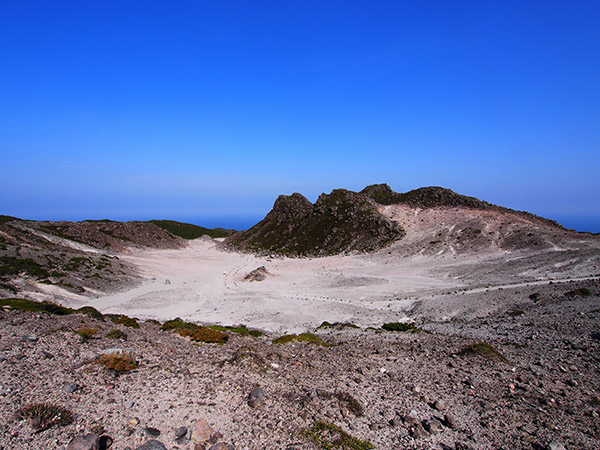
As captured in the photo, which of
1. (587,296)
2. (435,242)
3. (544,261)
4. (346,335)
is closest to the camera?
(346,335)

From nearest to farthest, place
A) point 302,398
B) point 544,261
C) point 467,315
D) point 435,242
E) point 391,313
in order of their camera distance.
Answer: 1. point 302,398
2. point 467,315
3. point 391,313
4. point 544,261
5. point 435,242

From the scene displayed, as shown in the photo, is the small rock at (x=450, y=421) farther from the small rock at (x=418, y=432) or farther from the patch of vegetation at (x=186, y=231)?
the patch of vegetation at (x=186, y=231)

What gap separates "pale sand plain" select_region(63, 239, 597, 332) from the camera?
28781mm

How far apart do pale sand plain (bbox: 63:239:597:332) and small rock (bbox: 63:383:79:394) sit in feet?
55.0

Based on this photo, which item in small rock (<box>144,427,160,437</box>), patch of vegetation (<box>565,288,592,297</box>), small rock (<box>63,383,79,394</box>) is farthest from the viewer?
patch of vegetation (<box>565,288,592,297</box>)

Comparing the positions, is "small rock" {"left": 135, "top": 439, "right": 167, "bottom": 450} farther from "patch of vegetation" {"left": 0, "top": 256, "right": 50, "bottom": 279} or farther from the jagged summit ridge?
the jagged summit ridge

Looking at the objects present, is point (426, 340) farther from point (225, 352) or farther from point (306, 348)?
point (225, 352)

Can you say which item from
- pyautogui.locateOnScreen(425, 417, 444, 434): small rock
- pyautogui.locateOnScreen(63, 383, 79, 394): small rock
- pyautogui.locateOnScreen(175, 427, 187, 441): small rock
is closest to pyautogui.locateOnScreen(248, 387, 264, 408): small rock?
pyautogui.locateOnScreen(175, 427, 187, 441): small rock

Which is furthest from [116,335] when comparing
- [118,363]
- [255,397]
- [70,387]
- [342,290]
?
[342,290]

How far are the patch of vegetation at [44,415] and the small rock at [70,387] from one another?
0.71 metres

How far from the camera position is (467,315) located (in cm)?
2606

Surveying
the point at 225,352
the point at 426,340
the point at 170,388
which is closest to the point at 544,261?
the point at 426,340

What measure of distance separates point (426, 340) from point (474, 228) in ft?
181

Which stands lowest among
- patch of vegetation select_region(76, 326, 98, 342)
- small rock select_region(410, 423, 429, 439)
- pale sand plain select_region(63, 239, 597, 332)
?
pale sand plain select_region(63, 239, 597, 332)
